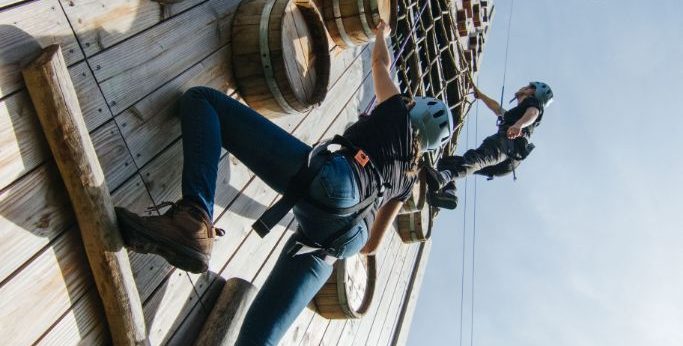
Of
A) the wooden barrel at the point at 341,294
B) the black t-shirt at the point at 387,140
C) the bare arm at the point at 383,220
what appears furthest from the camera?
the wooden barrel at the point at 341,294

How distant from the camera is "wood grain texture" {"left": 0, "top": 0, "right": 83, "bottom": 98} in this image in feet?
5.70

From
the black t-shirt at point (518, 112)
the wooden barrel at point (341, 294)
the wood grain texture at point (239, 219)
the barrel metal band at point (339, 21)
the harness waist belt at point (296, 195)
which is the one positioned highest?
the barrel metal band at point (339, 21)

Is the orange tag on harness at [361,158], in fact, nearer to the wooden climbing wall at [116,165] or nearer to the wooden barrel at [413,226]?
the wooden climbing wall at [116,165]

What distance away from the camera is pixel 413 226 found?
21.9 ft

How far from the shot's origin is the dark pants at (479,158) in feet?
20.0

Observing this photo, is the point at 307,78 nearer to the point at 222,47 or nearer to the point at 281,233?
the point at 222,47

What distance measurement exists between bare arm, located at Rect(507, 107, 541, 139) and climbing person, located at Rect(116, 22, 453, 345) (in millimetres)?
3384

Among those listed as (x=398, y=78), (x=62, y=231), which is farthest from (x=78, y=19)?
(x=398, y=78)

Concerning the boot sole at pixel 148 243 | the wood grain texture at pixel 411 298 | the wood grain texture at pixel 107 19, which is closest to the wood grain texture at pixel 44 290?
the boot sole at pixel 148 243

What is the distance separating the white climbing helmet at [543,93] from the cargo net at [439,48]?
0.93m

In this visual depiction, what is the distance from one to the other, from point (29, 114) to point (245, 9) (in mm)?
1637

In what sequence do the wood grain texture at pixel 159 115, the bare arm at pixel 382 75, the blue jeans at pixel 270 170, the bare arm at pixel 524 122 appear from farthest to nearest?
the bare arm at pixel 524 122 < the bare arm at pixel 382 75 < the wood grain texture at pixel 159 115 < the blue jeans at pixel 270 170

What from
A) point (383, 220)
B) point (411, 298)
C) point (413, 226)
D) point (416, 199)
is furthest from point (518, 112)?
point (383, 220)

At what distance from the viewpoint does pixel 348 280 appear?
4.34 m
